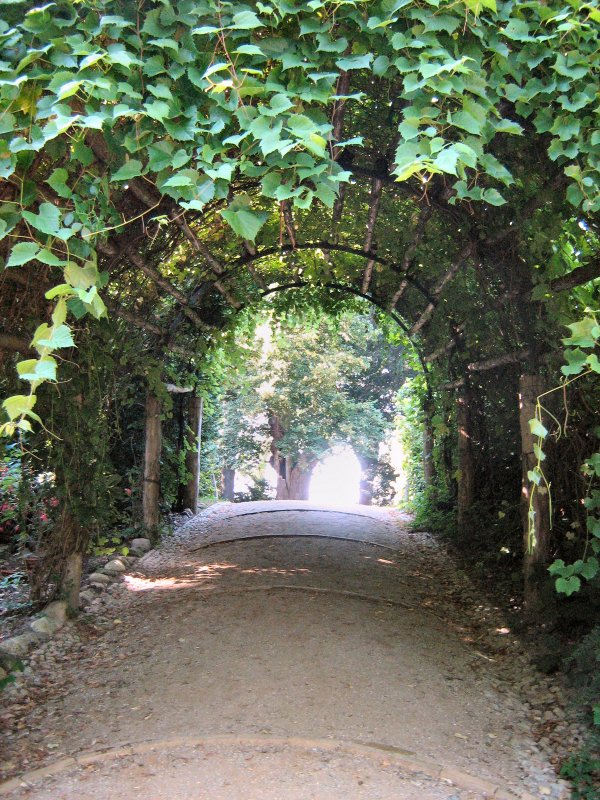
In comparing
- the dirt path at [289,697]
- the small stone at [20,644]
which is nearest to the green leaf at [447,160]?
the dirt path at [289,697]

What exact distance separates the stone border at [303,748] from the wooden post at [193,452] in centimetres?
565

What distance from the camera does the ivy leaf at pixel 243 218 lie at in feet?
7.48

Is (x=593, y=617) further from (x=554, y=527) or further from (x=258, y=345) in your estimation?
(x=258, y=345)

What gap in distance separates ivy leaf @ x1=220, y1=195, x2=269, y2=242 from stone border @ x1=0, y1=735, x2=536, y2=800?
2.12 metres

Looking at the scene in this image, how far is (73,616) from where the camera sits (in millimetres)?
4695

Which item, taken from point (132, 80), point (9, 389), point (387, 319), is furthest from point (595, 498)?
point (387, 319)

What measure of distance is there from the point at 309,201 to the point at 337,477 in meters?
16.6

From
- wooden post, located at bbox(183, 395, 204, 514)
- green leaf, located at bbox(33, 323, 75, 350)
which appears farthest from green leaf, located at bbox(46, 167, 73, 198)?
wooden post, located at bbox(183, 395, 204, 514)

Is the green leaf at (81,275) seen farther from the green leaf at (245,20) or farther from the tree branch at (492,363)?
the tree branch at (492,363)

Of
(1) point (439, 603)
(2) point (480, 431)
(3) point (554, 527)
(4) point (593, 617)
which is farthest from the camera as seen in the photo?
(2) point (480, 431)

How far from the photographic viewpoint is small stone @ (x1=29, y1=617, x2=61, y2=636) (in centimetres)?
435

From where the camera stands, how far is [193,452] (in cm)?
878

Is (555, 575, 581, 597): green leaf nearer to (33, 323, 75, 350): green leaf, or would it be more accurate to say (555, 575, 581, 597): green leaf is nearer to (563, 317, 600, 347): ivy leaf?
(563, 317, 600, 347): ivy leaf

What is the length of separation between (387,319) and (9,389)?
5.24 meters
